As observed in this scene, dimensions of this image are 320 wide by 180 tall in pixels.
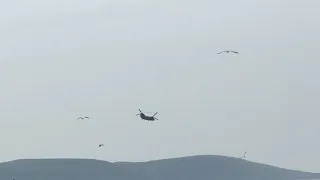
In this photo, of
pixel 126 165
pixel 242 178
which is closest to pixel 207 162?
pixel 126 165

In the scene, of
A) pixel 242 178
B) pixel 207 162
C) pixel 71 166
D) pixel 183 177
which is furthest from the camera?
pixel 242 178

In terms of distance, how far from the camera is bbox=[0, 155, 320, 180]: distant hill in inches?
679

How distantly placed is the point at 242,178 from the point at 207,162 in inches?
195

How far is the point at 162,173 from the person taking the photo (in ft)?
68.2

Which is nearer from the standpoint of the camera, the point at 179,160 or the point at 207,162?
the point at 179,160

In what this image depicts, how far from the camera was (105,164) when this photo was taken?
17.2 meters

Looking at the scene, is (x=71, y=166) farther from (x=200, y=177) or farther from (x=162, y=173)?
(x=200, y=177)

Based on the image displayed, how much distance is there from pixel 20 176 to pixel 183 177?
5.76 metres

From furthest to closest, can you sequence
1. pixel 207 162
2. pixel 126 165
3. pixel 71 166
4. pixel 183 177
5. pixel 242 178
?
pixel 242 178 < pixel 183 177 < pixel 207 162 < pixel 71 166 < pixel 126 165

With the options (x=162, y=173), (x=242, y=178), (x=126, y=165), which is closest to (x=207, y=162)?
(x=162, y=173)

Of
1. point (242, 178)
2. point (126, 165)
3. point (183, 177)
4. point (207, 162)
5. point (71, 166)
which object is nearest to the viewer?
point (126, 165)

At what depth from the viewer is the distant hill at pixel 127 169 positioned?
17.2m

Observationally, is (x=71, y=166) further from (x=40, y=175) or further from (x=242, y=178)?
(x=242, y=178)

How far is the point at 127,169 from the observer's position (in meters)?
18.0
